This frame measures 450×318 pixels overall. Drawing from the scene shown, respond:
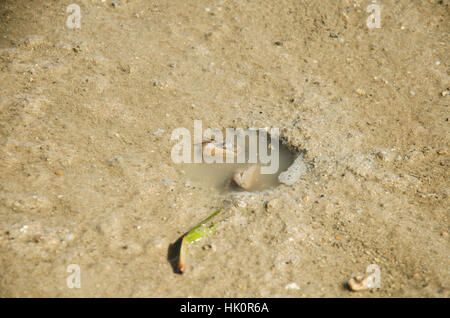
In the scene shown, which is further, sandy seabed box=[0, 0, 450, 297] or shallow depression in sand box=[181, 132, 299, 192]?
shallow depression in sand box=[181, 132, 299, 192]

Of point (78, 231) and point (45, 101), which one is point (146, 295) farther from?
point (45, 101)

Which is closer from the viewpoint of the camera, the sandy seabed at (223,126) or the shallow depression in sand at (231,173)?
the sandy seabed at (223,126)

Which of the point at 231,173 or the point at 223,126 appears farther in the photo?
the point at 223,126

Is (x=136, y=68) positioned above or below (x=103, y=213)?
above

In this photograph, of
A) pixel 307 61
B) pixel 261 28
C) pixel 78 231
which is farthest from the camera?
pixel 261 28

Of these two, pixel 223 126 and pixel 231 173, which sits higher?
pixel 223 126

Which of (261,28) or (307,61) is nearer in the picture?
(307,61)

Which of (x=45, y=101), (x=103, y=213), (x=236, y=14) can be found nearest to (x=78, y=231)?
(x=103, y=213)
